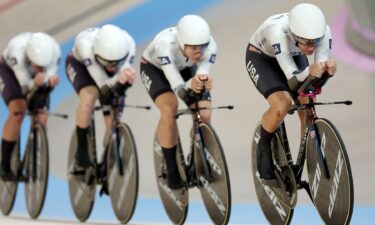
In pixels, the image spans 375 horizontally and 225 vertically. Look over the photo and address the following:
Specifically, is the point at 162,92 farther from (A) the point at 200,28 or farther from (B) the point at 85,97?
(B) the point at 85,97

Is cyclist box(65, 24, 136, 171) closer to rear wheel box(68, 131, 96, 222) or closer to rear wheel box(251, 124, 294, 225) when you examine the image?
rear wheel box(68, 131, 96, 222)

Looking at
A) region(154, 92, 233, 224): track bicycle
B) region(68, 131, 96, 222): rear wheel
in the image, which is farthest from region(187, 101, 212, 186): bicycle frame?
region(68, 131, 96, 222): rear wheel

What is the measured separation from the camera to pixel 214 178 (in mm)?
5926

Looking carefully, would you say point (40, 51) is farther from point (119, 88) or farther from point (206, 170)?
point (206, 170)

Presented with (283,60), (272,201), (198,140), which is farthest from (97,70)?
(283,60)

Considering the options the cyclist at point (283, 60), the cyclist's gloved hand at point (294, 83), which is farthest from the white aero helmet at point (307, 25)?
the cyclist's gloved hand at point (294, 83)

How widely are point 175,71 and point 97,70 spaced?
108cm

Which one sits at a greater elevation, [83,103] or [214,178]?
[83,103]

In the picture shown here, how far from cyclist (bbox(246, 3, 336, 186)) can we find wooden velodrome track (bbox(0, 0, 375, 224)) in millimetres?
1851

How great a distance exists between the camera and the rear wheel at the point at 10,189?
26.3ft

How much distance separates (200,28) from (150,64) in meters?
0.68

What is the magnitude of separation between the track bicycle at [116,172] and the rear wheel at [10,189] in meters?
0.85

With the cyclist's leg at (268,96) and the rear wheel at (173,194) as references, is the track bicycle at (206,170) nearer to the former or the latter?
the rear wheel at (173,194)

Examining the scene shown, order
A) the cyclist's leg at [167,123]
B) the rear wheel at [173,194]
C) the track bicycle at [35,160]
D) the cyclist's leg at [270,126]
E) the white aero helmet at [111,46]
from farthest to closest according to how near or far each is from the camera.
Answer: the track bicycle at [35,160] < the white aero helmet at [111,46] < the rear wheel at [173,194] < the cyclist's leg at [167,123] < the cyclist's leg at [270,126]
